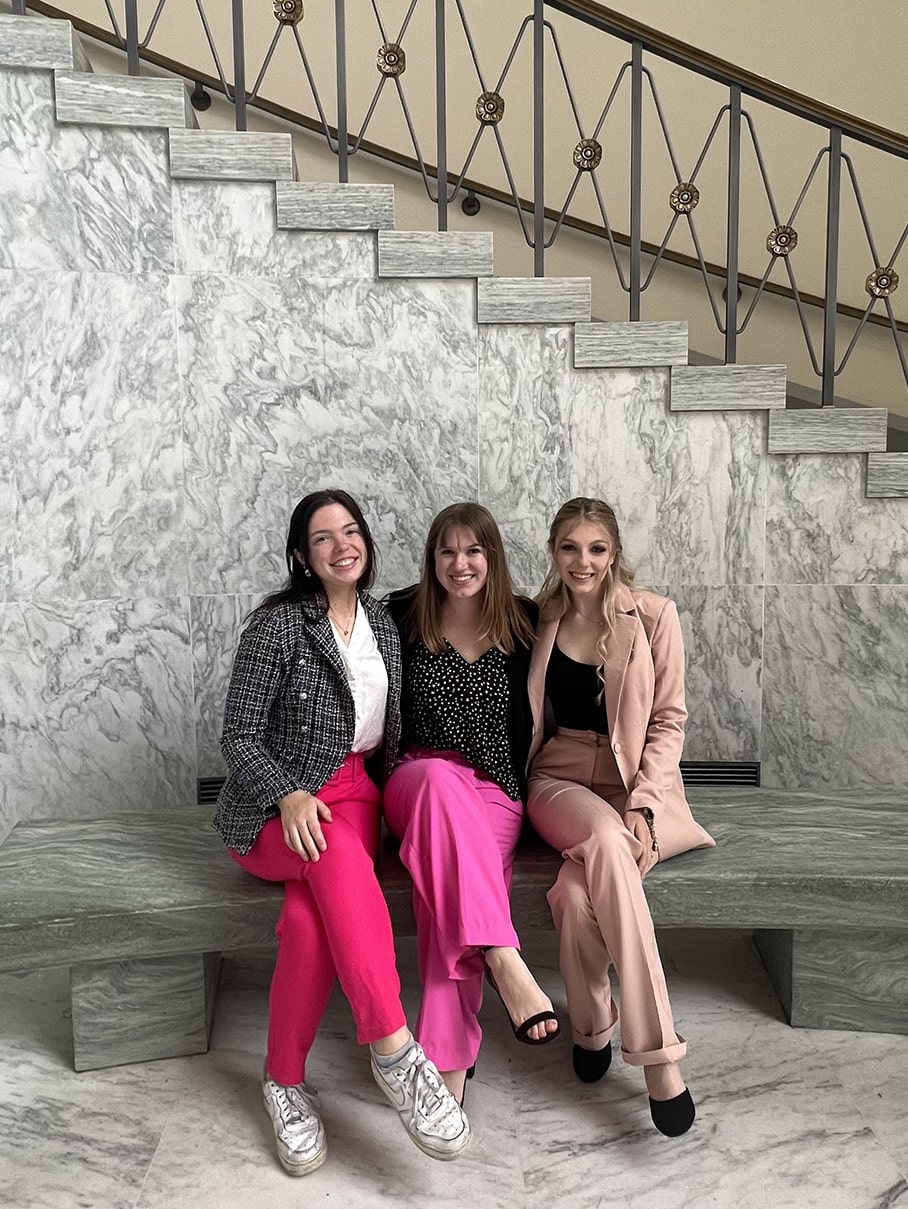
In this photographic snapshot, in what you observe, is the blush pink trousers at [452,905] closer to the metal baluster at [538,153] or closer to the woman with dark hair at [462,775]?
the woman with dark hair at [462,775]

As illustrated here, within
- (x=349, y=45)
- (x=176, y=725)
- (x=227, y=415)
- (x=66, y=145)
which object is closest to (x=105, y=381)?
(x=227, y=415)

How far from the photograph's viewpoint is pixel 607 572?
245cm

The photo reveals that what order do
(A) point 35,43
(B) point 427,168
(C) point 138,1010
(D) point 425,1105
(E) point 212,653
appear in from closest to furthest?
1. (D) point 425,1105
2. (C) point 138,1010
3. (A) point 35,43
4. (E) point 212,653
5. (B) point 427,168

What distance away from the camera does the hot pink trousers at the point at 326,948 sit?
6.37 feet

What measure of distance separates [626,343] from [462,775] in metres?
1.38

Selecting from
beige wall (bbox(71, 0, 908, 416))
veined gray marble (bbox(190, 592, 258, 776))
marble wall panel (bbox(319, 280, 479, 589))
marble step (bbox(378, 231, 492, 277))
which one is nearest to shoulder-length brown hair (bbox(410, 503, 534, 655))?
marble wall panel (bbox(319, 280, 479, 589))

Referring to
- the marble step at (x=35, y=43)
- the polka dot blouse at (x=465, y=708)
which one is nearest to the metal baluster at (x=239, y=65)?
the marble step at (x=35, y=43)

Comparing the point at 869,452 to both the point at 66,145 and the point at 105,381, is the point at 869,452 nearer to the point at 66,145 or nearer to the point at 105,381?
the point at 105,381

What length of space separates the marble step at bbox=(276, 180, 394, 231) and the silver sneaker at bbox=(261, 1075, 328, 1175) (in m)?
2.14

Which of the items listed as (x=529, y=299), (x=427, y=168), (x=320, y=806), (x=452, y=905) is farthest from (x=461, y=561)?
(x=427, y=168)

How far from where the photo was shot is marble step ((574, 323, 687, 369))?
9.84 ft

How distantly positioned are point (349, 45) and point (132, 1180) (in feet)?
12.6

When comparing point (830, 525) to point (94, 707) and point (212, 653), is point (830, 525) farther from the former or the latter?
point (94, 707)

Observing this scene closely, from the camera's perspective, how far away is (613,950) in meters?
2.06
